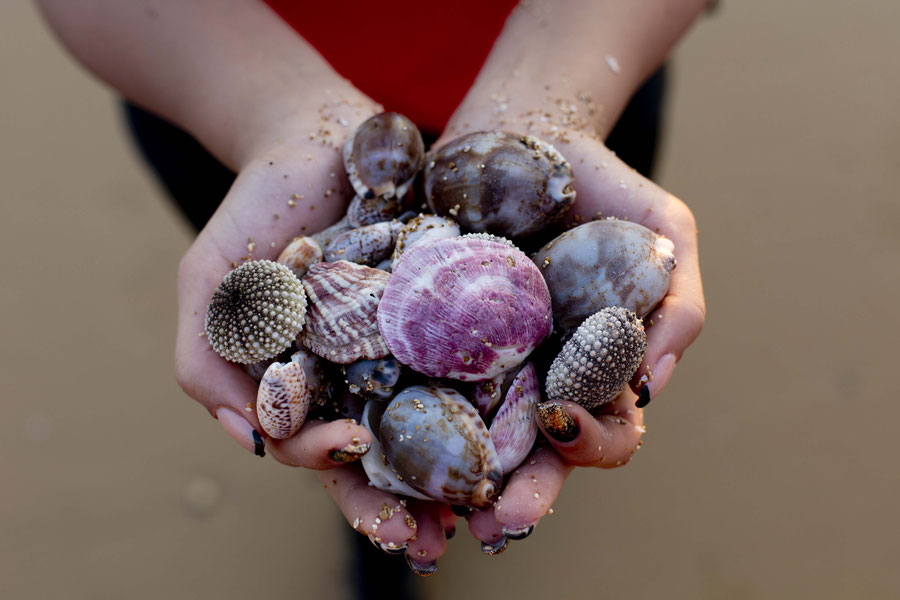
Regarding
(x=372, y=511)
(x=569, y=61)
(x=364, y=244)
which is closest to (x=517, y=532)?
(x=372, y=511)

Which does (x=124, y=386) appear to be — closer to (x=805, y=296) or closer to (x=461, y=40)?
(x=461, y=40)

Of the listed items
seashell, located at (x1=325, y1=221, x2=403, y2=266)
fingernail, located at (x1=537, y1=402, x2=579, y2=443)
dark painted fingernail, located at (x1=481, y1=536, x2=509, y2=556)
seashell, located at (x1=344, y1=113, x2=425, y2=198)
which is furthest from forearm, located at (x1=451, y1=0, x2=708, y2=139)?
dark painted fingernail, located at (x1=481, y1=536, x2=509, y2=556)

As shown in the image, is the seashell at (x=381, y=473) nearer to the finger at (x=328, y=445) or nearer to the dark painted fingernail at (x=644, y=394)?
the finger at (x=328, y=445)

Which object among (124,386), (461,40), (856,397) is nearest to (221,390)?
(461,40)

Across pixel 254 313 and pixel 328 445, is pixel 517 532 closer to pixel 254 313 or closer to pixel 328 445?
pixel 328 445

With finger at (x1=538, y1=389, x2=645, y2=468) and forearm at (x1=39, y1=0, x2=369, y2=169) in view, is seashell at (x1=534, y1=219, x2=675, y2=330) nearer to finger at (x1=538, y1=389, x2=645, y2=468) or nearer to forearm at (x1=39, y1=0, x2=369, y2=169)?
finger at (x1=538, y1=389, x2=645, y2=468)

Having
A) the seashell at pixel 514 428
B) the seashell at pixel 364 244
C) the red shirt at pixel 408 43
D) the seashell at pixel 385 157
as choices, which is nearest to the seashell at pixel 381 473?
the seashell at pixel 514 428

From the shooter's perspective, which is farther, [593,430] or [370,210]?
[370,210]
